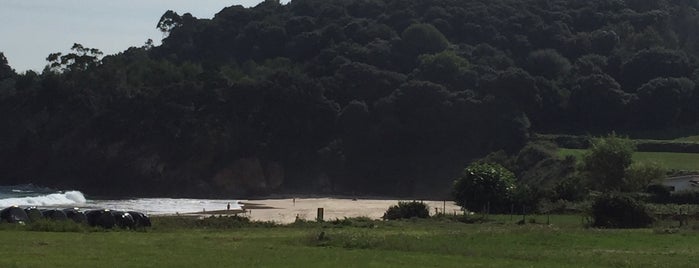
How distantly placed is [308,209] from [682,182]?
100 ft

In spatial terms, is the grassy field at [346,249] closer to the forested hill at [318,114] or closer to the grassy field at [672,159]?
the grassy field at [672,159]

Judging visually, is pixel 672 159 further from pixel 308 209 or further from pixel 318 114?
pixel 318 114

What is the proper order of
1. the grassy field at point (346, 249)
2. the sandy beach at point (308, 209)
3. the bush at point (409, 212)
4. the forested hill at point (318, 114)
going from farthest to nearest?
the forested hill at point (318, 114)
the sandy beach at point (308, 209)
the bush at point (409, 212)
the grassy field at point (346, 249)

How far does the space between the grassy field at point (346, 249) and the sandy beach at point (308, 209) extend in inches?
1282

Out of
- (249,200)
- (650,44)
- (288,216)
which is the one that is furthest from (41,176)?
(650,44)

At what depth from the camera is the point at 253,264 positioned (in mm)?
25672

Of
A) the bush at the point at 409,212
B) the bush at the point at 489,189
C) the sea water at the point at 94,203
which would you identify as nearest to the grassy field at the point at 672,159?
the bush at the point at 489,189

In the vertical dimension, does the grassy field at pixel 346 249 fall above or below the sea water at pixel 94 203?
below

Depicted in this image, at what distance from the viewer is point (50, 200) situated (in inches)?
3738

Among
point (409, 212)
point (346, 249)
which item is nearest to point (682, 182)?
point (409, 212)

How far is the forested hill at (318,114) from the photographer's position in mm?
118812

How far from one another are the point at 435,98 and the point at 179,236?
86.1m

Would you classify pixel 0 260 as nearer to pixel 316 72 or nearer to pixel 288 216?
pixel 288 216

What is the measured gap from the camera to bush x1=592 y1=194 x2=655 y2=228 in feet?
157
